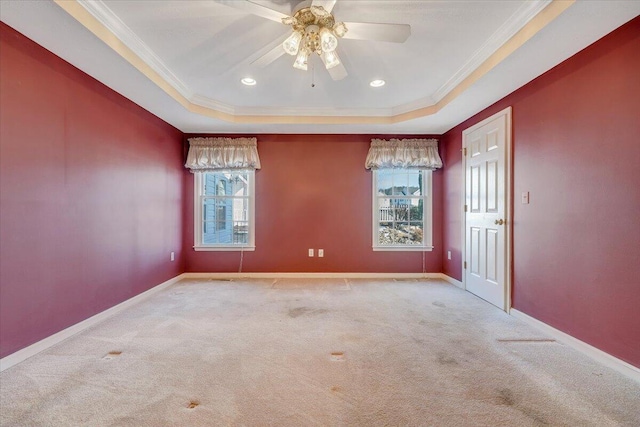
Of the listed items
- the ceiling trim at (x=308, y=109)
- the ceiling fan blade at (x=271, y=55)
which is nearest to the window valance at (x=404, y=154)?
the ceiling trim at (x=308, y=109)

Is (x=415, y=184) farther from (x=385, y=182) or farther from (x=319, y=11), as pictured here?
(x=319, y=11)

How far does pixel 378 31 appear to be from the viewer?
6.04ft

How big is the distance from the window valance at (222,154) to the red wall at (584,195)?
11.4 ft

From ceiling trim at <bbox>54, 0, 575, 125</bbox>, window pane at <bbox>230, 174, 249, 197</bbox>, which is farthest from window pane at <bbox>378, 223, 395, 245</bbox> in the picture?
window pane at <bbox>230, 174, 249, 197</bbox>

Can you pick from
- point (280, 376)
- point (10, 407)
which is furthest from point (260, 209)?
point (10, 407)

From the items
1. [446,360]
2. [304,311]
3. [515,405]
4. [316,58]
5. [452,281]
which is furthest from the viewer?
[452,281]

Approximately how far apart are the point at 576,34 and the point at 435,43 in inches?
37.6

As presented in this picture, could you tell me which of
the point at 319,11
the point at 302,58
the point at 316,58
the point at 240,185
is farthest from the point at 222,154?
the point at 319,11

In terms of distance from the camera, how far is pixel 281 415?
1480 mm

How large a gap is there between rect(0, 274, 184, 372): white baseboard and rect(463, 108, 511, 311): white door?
13.6 ft

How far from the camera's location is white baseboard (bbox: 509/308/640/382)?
1840 mm

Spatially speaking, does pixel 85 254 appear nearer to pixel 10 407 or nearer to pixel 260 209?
pixel 10 407

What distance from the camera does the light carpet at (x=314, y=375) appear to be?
1479 millimetres

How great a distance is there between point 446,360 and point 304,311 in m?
1.47
